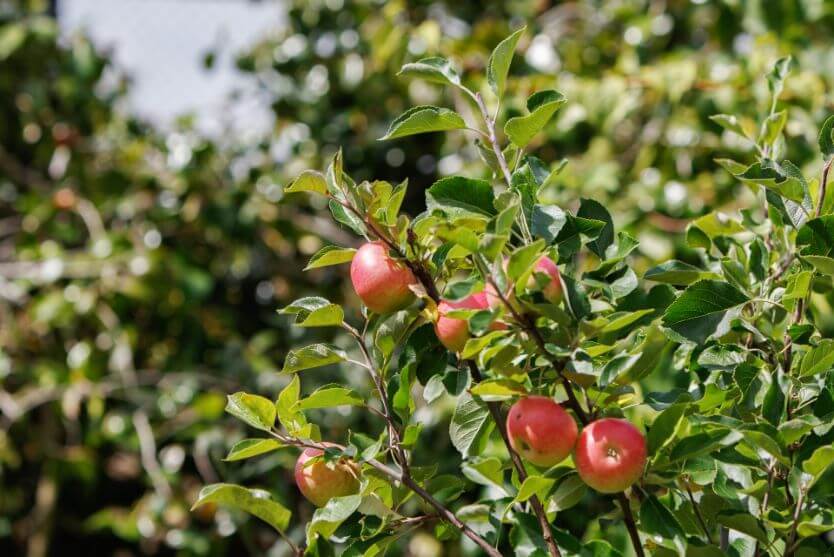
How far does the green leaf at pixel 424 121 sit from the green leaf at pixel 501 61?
1.7 inches

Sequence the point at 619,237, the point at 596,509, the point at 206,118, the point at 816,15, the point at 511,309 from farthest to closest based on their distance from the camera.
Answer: the point at 206,118 → the point at 816,15 → the point at 596,509 → the point at 619,237 → the point at 511,309

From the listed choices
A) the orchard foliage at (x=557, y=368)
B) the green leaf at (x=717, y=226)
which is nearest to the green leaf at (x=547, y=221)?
the orchard foliage at (x=557, y=368)

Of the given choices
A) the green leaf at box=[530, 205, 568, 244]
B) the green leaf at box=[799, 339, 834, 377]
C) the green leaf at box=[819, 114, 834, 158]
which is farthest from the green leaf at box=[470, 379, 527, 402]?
the green leaf at box=[819, 114, 834, 158]

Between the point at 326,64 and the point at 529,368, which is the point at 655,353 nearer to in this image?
the point at 529,368

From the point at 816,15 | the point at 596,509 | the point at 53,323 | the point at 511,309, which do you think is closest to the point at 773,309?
the point at 511,309

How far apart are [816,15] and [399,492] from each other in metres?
1.77

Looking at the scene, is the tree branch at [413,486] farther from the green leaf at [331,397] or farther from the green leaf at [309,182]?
the green leaf at [309,182]

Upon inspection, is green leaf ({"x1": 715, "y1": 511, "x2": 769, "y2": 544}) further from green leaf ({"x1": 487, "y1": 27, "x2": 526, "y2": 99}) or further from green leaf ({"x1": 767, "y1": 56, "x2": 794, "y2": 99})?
green leaf ({"x1": 767, "y1": 56, "x2": 794, "y2": 99})

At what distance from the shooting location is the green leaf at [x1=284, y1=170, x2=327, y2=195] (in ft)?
2.14

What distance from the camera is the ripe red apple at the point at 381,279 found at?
0.65 m

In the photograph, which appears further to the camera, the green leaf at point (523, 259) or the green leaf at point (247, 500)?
the green leaf at point (247, 500)

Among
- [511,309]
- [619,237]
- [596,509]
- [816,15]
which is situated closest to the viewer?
[511,309]

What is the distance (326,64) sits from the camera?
2.81 meters

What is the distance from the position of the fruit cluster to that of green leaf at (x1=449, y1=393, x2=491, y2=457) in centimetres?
8
